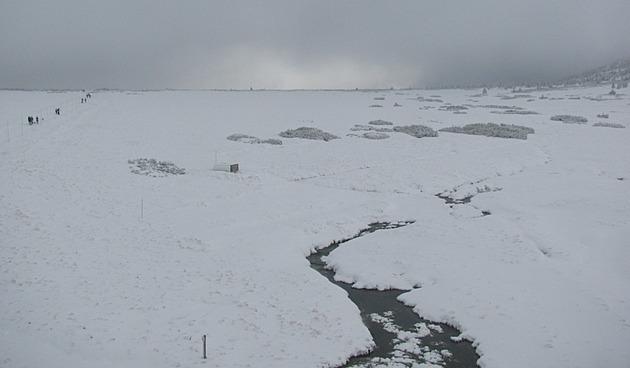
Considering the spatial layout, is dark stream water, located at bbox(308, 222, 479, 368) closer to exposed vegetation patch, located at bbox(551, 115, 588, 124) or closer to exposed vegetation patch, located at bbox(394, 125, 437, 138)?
exposed vegetation patch, located at bbox(394, 125, 437, 138)

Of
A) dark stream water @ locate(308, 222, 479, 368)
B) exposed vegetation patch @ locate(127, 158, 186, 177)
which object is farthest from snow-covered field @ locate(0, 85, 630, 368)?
exposed vegetation patch @ locate(127, 158, 186, 177)

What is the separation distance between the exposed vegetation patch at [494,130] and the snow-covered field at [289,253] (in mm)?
11600

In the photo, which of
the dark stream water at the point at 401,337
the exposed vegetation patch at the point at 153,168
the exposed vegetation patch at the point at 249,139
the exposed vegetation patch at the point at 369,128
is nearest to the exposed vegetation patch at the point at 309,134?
the exposed vegetation patch at the point at 249,139

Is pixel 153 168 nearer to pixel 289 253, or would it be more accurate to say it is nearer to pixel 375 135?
pixel 289 253

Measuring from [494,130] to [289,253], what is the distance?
41895 millimetres

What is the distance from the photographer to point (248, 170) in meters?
35.1

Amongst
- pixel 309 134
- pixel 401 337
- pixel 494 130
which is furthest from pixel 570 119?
pixel 401 337

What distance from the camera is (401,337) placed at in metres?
15.0

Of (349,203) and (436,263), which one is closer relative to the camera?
(436,263)

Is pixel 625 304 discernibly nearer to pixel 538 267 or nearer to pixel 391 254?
pixel 538 267

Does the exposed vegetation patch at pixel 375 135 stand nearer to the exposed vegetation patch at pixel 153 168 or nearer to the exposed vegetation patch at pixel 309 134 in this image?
the exposed vegetation patch at pixel 309 134

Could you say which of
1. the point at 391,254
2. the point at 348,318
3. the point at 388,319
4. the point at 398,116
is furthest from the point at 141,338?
the point at 398,116

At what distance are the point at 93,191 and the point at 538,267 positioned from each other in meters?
23.1

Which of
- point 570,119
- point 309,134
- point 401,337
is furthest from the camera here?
point 570,119
